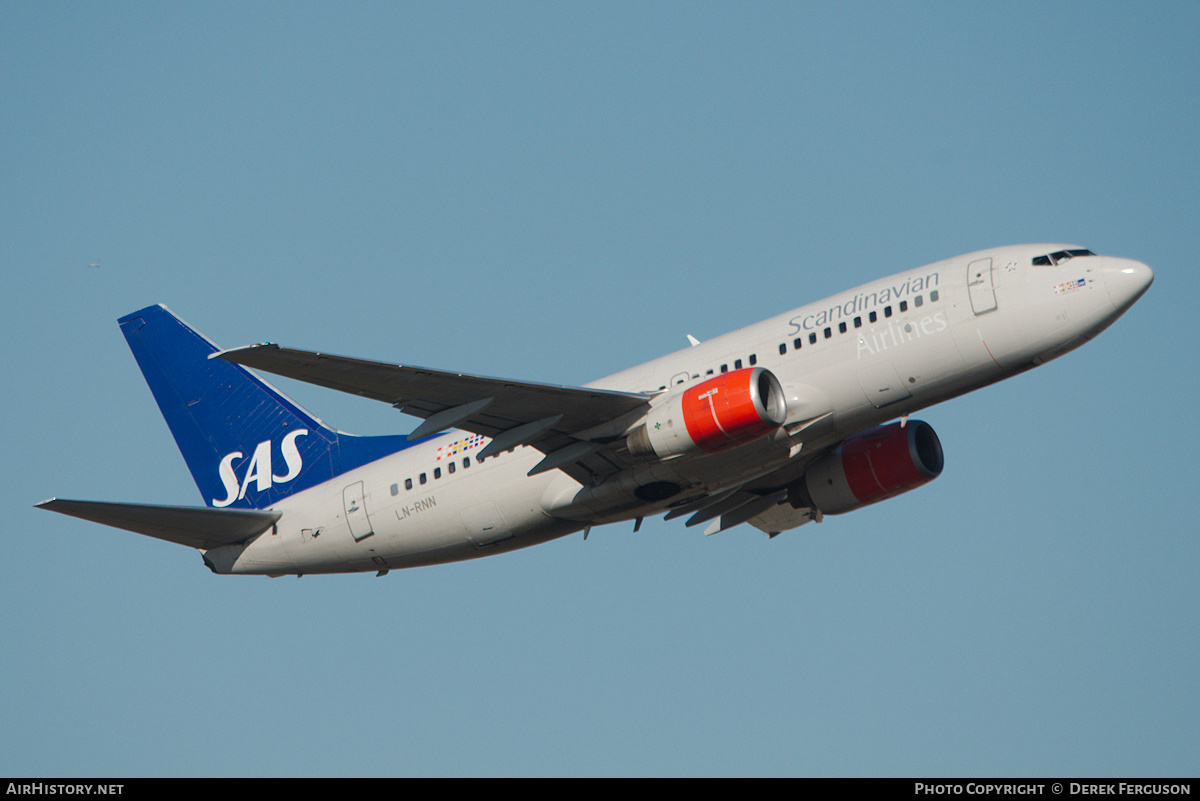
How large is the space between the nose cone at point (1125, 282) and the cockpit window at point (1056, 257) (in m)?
0.91

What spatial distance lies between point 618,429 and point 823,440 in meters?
5.21

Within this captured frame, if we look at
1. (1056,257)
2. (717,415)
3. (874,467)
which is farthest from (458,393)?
(1056,257)

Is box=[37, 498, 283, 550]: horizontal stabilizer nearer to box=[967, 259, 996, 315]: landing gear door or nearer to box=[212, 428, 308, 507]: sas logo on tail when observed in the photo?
box=[212, 428, 308, 507]: sas logo on tail

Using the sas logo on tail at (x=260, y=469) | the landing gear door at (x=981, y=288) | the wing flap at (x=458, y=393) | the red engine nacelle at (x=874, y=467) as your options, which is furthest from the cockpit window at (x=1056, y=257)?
the sas logo on tail at (x=260, y=469)

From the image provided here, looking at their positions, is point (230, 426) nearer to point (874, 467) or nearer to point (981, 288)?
point (874, 467)

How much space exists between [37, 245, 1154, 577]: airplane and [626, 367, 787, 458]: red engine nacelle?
51 mm

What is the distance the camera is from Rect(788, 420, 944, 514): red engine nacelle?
35906mm

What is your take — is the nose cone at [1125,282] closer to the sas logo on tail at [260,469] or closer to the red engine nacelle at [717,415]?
the red engine nacelle at [717,415]

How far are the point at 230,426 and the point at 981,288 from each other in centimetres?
2381

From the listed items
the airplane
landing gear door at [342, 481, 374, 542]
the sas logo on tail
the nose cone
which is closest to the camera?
the nose cone

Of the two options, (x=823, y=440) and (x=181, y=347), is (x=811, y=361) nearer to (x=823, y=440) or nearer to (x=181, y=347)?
(x=823, y=440)

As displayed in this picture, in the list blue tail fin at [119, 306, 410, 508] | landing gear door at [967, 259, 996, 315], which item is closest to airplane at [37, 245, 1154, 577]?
landing gear door at [967, 259, 996, 315]

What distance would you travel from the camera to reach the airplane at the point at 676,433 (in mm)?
30219
